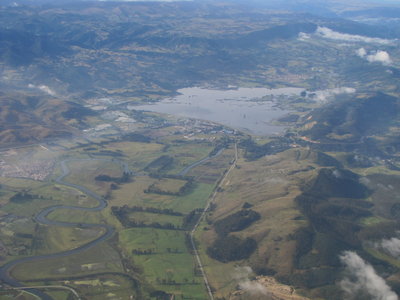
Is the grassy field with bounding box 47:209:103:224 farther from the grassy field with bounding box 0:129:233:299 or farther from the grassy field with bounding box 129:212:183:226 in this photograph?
the grassy field with bounding box 129:212:183:226

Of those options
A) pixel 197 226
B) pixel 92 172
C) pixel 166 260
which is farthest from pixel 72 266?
pixel 92 172

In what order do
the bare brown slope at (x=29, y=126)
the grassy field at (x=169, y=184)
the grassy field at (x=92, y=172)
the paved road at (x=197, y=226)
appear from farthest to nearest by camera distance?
1. the bare brown slope at (x=29, y=126)
2. the grassy field at (x=92, y=172)
3. the grassy field at (x=169, y=184)
4. the paved road at (x=197, y=226)

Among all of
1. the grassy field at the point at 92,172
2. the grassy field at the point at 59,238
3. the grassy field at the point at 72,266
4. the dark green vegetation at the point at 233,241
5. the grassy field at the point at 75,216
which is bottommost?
the grassy field at the point at 92,172

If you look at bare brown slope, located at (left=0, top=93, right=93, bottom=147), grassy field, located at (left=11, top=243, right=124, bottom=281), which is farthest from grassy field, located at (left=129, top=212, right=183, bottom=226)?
bare brown slope, located at (left=0, top=93, right=93, bottom=147)

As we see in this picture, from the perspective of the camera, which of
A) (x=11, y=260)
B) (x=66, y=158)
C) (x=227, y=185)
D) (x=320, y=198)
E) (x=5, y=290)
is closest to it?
(x=5, y=290)

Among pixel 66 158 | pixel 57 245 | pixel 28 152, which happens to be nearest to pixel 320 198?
pixel 57 245

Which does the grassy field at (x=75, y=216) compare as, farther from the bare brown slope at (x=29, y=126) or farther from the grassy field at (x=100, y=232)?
the bare brown slope at (x=29, y=126)

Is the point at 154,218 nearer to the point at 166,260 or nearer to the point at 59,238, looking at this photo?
the point at 166,260

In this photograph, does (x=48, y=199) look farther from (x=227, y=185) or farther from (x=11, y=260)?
(x=227, y=185)

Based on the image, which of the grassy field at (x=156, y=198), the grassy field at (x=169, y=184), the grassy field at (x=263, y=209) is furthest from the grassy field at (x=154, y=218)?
the grassy field at (x=169, y=184)
